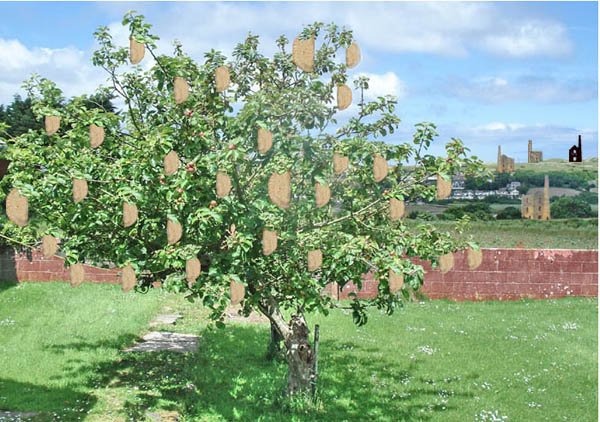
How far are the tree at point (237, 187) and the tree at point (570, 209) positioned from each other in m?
37.0

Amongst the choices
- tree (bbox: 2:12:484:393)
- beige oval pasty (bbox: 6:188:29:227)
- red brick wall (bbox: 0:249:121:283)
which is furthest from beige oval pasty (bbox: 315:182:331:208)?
red brick wall (bbox: 0:249:121:283)

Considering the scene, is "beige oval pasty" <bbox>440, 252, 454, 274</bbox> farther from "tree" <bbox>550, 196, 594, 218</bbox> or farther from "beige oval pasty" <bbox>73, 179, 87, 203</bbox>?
"tree" <bbox>550, 196, 594, 218</bbox>

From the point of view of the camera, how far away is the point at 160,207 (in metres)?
7.77

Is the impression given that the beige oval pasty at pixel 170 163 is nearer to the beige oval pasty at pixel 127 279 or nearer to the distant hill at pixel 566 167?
the beige oval pasty at pixel 127 279

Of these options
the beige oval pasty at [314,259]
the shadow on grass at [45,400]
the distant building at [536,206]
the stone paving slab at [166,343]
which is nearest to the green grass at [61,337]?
the shadow on grass at [45,400]

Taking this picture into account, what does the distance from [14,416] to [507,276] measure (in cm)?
1689

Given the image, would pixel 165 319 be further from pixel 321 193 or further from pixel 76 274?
pixel 321 193

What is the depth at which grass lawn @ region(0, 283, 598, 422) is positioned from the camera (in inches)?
370

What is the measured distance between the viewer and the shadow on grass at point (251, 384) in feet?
30.3

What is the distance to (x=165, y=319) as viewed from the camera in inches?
663

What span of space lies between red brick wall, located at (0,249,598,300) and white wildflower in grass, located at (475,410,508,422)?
11.6 meters

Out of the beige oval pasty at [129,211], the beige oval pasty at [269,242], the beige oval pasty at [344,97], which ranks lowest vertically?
Answer: the beige oval pasty at [269,242]

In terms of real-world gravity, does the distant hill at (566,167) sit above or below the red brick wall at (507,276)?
above

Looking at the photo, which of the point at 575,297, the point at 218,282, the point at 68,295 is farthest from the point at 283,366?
the point at 575,297
